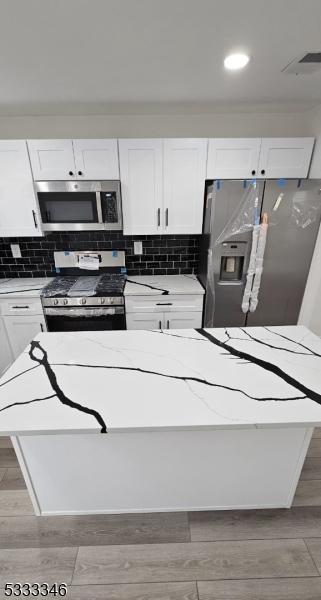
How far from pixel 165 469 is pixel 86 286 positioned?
175cm

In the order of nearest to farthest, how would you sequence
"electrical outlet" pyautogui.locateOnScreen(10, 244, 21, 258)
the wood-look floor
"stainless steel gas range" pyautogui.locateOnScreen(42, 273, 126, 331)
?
the wood-look floor
"stainless steel gas range" pyautogui.locateOnScreen(42, 273, 126, 331)
"electrical outlet" pyautogui.locateOnScreen(10, 244, 21, 258)

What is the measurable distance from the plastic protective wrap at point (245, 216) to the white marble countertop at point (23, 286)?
180 centimetres

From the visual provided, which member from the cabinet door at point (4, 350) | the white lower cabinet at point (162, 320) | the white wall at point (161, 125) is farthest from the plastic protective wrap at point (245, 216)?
the cabinet door at point (4, 350)

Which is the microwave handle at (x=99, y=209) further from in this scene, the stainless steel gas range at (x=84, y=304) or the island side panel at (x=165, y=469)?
the island side panel at (x=165, y=469)

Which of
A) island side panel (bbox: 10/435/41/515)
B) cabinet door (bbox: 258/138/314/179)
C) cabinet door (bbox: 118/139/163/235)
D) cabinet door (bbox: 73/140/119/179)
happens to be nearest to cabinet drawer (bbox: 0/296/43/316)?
cabinet door (bbox: 118/139/163/235)

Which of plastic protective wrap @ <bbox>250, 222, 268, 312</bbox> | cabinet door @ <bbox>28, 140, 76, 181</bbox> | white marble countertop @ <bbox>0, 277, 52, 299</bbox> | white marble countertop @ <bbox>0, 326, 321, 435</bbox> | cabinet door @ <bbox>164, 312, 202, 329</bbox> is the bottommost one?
cabinet door @ <bbox>164, 312, 202, 329</bbox>

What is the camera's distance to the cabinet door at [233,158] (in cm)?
213

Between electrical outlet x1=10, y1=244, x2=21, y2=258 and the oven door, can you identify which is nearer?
the oven door

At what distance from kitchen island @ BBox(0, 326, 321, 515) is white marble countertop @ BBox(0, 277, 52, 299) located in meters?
1.00

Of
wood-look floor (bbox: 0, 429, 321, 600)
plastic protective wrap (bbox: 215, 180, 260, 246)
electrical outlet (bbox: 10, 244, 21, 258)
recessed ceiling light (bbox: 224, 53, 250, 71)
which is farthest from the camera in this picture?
electrical outlet (bbox: 10, 244, 21, 258)

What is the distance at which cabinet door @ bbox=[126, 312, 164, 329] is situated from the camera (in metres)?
2.41

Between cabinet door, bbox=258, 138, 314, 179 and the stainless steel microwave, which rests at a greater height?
cabinet door, bbox=258, 138, 314, 179

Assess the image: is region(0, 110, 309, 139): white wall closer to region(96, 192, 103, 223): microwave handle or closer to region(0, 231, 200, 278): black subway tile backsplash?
region(96, 192, 103, 223): microwave handle

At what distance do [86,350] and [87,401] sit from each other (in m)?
0.39
